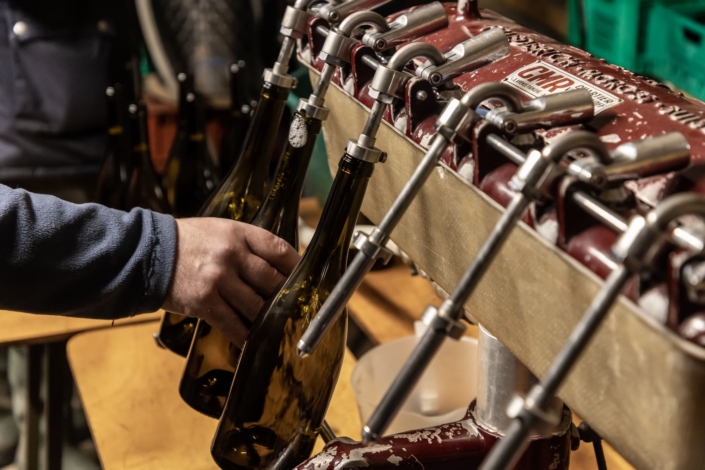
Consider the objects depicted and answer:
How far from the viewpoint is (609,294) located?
296 millimetres

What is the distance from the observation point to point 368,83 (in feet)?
1.83

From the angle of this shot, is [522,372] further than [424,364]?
Yes

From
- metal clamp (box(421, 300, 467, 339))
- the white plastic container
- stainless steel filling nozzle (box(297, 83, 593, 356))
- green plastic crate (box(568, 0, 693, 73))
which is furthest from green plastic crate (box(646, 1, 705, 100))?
metal clamp (box(421, 300, 467, 339))

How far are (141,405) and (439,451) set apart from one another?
16.1 inches

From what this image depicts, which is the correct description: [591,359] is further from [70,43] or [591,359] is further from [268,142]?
[70,43]

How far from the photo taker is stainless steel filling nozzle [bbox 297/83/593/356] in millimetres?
390

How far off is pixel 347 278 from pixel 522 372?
0.19 metres

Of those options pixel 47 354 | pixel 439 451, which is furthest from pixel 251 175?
pixel 47 354

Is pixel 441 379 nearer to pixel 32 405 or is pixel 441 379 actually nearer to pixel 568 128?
pixel 568 128

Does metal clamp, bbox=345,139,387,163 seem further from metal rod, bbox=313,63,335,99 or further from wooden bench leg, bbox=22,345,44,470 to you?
wooden bench leg, bbox=22,345,44,470

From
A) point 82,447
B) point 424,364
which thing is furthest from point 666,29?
point 82,447

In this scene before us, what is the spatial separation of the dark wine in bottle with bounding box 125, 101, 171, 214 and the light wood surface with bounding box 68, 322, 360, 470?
364 mm

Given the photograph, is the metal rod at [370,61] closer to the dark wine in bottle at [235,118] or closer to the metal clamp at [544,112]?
the metal clamp at [544,112]

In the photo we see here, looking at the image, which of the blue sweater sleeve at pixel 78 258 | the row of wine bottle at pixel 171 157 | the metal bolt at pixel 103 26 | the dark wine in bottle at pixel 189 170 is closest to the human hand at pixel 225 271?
the blue sweater sleeve at pixel 78 258
